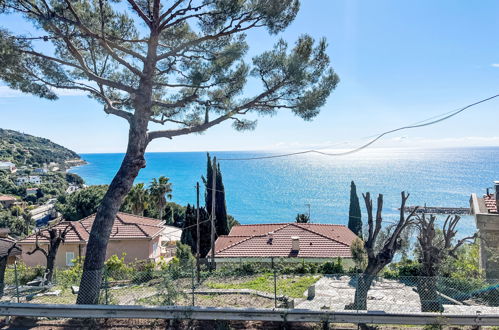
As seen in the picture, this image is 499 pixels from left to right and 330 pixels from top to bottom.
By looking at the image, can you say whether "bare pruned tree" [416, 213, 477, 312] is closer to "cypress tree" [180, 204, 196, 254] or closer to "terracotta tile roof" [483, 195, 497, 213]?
"terracotta tile roof" [483, 195, 497, 213]

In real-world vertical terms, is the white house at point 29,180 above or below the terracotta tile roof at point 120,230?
above

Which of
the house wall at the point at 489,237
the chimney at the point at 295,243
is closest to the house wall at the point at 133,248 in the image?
the chimney at the point at 295,243

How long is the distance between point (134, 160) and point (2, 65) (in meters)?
3.71

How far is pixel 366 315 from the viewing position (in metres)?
6.81

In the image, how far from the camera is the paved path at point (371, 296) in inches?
434

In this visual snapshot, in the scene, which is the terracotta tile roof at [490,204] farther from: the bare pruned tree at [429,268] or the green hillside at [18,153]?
the green hillside at [18,153]

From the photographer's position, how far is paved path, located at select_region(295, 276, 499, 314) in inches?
434

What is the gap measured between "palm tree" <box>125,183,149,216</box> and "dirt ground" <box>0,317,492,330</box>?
33.0m

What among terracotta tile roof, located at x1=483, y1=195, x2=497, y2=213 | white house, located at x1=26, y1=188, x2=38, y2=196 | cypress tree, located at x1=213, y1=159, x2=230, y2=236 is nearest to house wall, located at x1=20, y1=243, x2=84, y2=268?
cypress tree, located at x1=213, y1=159, x2=230, y2=236

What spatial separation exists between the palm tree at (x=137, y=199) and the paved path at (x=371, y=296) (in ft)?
95.2

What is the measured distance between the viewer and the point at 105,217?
28.2ft

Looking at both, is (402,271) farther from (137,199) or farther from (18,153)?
(18,153)

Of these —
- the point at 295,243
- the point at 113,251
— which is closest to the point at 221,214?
the point at 113,251

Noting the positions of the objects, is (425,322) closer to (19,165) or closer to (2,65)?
(2,65)
